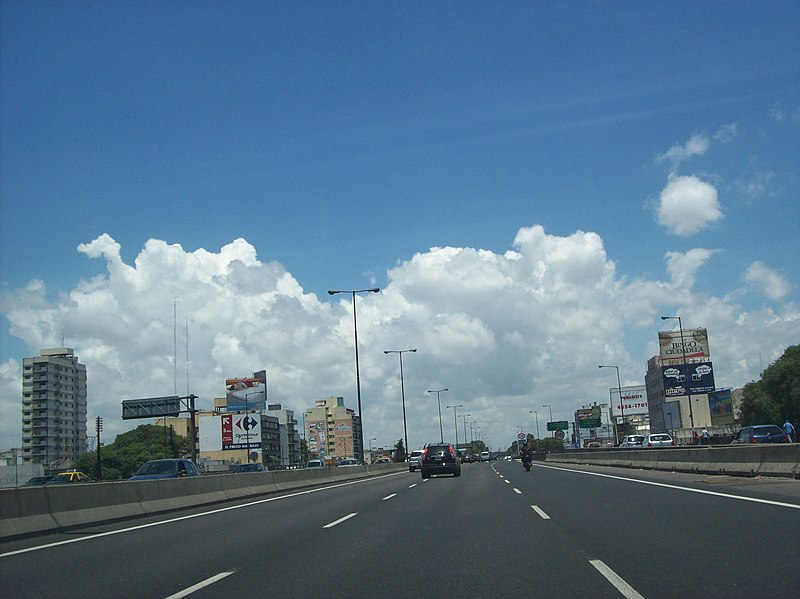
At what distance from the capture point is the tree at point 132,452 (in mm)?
96688

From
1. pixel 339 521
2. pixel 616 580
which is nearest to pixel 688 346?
pixel 339 521

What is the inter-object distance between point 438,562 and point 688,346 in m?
118

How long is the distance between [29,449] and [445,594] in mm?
128070

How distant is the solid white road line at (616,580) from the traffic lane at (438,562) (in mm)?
108

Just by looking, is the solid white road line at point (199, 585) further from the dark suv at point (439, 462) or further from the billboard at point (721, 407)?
the billboard at point (721, 407)

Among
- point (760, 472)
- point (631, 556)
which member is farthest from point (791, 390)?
point (631, 556)

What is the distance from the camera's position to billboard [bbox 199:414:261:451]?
9305cm

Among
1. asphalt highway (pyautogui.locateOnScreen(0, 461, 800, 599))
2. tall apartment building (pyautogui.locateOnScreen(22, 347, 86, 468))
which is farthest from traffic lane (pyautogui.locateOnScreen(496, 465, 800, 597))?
tall apartment building (pyautogui.locateOnScreen(22, 347, 86, 468))

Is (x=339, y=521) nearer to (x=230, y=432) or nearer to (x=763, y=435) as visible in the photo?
(x=763, y=435)

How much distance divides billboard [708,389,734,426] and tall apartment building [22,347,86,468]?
97359mm

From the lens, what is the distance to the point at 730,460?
24.7 m

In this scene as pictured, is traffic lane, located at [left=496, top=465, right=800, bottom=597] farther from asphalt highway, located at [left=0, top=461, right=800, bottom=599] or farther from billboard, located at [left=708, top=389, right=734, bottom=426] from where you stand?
billboard, located at [left=708, top=389, right=734, bottom=426]

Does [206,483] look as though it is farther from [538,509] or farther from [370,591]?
[370,591]

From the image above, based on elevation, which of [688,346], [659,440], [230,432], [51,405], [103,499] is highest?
[688,346]
